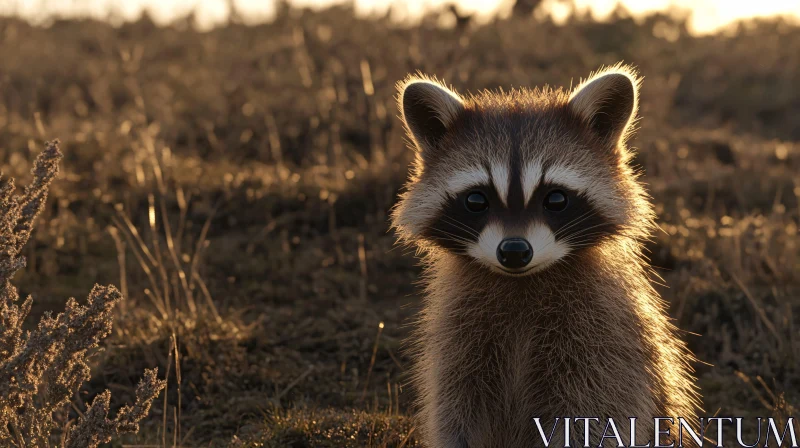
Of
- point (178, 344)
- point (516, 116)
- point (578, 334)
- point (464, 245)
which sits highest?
point (516, 116)

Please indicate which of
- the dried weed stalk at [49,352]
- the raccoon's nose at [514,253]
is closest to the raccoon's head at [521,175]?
the raccoon's nose at [514,253]

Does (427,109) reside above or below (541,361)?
above

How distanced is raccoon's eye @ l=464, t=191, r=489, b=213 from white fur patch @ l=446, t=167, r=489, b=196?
40 mm

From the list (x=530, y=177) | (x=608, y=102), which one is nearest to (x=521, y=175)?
(x=530, y=177)

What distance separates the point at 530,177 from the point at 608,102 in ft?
2.26

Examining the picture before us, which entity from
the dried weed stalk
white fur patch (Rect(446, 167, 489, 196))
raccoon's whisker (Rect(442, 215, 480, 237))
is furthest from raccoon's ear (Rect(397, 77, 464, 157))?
the dried weed stalk

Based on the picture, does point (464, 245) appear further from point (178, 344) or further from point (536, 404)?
point (178, 344)

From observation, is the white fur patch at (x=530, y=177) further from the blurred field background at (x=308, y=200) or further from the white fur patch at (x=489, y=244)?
the blurred field background at (x=308, y=200)

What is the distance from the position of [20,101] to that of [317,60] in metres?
3.27

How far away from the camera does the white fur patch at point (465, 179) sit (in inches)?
149

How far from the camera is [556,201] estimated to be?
3.77 metres

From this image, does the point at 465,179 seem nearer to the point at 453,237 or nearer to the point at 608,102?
the point at 453,237

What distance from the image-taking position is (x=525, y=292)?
13.1 ft

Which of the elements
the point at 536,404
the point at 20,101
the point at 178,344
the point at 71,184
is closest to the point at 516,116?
the point at 536,404
